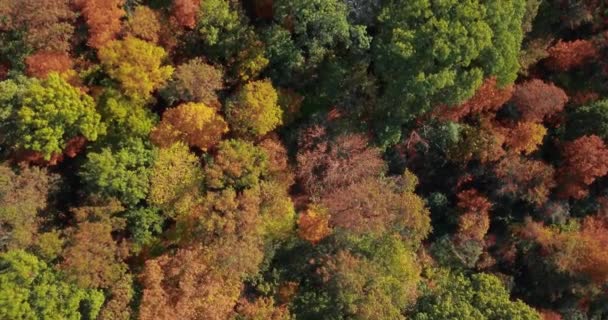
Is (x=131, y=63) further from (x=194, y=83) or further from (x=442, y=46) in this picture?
(x=442, y=46)

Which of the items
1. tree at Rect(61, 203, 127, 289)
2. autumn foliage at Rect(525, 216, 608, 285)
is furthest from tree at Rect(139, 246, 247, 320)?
autumn foliage at Rect(525, 216, 608, 285)

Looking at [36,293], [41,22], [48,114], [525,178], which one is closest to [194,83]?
[48,114]

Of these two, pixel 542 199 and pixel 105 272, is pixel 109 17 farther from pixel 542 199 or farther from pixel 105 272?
pixel 542 199

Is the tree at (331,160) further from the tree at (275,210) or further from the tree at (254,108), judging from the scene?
the tree at (254,108)

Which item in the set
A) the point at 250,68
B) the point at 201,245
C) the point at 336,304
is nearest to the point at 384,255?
the point at 336,304

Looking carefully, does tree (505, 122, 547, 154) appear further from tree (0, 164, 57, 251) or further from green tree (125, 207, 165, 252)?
tree (0, 164, 57, 251)
